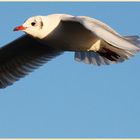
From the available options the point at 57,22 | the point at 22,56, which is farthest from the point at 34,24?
the point at 22,56

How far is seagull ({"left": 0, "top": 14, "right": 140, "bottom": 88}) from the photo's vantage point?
22.2 feet

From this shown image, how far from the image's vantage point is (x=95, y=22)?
23.3 feet

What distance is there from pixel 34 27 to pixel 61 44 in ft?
1.08

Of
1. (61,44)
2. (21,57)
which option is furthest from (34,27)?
(21,57)

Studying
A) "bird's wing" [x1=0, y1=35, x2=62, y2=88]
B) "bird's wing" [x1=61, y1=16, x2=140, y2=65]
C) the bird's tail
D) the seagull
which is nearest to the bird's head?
the seagull

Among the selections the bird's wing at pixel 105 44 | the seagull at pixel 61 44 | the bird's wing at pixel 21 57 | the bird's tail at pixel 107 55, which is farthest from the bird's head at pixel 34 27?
the bird's wing at pixel 21 57

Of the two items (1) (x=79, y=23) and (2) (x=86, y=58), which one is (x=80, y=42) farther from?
(2) (x=86, y=58)

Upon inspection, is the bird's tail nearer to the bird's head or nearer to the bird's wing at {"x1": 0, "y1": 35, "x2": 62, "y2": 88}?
the bird's wing at {"x1": 0, "y1": 35, "x2": 62, "y2": 88}

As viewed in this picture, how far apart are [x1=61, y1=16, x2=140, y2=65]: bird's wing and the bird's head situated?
0.82ft

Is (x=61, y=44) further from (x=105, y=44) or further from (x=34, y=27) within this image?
(x=105, y=44)

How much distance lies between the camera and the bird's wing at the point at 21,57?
8.58 m

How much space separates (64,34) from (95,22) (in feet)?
1.42

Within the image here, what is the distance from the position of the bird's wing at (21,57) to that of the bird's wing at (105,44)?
43 centimetres

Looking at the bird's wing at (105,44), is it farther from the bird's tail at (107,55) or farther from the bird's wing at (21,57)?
the bird's wing at (21,57)
